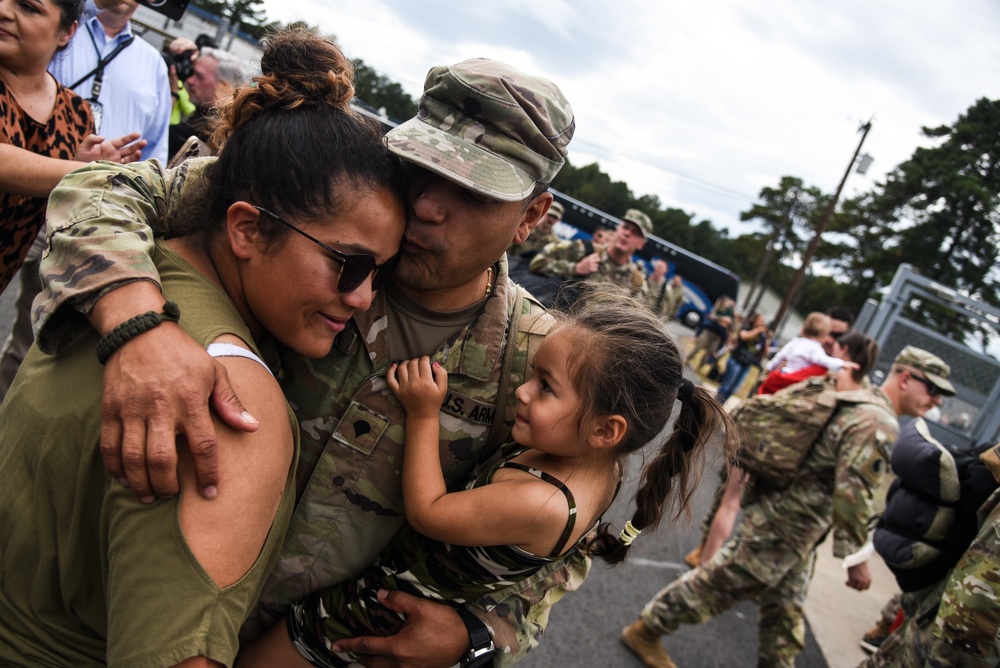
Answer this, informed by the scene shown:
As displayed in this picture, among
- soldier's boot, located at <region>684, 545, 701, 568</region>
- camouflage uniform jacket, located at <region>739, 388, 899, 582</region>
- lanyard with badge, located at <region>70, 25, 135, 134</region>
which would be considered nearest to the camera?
lanyard with badge, located at <region>70, 25, 135, 134</region>

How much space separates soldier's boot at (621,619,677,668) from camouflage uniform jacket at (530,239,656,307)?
2.61 meters

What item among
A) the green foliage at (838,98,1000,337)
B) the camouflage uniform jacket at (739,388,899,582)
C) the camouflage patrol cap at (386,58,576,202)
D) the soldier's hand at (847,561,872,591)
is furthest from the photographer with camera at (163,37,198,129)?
the green foliage at (838,98,1000,337)

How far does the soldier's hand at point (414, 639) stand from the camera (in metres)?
1.64

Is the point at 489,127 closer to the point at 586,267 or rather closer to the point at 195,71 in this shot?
the point at 586,267

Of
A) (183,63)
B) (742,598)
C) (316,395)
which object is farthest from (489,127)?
(183,63)

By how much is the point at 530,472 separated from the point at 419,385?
0.36m

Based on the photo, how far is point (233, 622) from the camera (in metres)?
1.02

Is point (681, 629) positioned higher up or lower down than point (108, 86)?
lower down

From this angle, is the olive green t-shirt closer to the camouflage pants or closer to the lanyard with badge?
the lanyard with badge

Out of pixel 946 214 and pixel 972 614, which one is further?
pixel 946 214

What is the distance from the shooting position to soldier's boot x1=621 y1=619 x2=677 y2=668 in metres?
3.88

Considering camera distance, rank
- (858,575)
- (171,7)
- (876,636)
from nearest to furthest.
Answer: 1. (858,575)
2. (171,7)
3. (876,636)

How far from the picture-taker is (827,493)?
398cm

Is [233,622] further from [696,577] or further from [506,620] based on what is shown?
[696,577]
